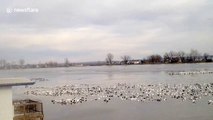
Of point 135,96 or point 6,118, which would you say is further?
point 135,96

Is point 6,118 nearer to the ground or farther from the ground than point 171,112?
farther from the ground

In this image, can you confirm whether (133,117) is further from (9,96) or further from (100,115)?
(9,96)

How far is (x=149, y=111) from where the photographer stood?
22.4 m

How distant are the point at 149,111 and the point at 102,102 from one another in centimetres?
574

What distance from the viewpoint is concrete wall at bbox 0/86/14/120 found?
10133 mm

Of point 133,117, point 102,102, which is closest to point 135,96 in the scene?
point 102,102

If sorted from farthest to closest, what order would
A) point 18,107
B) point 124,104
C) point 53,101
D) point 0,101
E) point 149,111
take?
point 53,101 → point 124,104 → point 149,111 → point 18,107 → point 0,101

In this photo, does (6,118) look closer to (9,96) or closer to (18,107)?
(9,96)

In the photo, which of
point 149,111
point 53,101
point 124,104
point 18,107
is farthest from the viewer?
point 53,101

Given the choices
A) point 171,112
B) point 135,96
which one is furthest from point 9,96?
point 135,96

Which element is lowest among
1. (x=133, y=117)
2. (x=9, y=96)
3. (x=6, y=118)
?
(x=133, y=117)

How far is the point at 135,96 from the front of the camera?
97.0 feet

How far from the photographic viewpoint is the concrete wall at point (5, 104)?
1013 cm

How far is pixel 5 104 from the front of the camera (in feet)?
33.4
